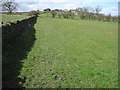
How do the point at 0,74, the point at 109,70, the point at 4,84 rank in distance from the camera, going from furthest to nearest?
the point at 109,70 < the point at 0,74 < the point at 4,84

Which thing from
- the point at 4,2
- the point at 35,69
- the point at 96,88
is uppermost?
the point at 4,2

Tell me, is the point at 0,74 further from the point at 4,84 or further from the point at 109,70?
the point at 109,70

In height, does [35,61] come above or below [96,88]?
above

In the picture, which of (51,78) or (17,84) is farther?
(51,78)

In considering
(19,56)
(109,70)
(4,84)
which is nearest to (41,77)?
(4,84)

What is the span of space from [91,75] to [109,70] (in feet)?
4.69

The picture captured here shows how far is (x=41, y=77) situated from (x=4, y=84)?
145 centimetres

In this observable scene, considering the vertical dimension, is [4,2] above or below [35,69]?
above

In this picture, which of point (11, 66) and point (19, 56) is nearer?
point (11, 66)

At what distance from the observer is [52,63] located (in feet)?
24.5

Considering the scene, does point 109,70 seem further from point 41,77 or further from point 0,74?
point 0,74

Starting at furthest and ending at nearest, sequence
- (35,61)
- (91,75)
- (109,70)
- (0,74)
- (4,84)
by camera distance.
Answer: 1. (35,61)
2. (109,70)
3. (91,75)
4. (0,74)
5. (4,84)

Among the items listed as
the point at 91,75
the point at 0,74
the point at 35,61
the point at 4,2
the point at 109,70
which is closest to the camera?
the point at 0,74

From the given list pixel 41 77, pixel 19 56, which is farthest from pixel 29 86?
pixel 19 56
